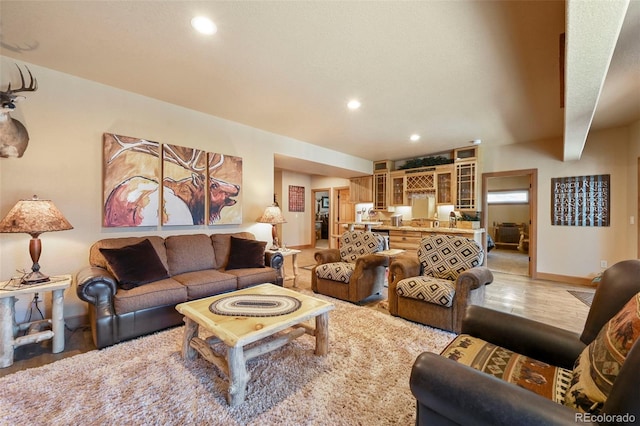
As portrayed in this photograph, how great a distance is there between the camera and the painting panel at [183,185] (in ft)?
11.1

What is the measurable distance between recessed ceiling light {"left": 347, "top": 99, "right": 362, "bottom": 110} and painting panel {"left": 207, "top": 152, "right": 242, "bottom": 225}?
1.83 m

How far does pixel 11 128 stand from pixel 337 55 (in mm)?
3008

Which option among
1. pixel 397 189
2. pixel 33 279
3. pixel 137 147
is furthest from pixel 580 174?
pixel 33 279

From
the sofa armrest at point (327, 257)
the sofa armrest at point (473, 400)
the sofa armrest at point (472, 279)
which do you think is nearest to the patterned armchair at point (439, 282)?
the sofa armrest at point (472, 279)

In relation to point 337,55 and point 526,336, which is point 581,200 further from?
point 337,55

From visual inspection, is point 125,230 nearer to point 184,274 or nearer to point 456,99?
point 184,274

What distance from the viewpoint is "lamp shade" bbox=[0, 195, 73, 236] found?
2.17 metres

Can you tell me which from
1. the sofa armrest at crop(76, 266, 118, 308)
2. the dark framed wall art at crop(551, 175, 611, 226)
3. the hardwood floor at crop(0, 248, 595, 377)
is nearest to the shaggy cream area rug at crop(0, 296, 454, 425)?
the hardwood floor at crop(0, 248, 595, 377)

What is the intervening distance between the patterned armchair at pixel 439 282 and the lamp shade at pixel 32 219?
3278mm

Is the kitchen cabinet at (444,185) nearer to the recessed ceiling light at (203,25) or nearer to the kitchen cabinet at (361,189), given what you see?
the kitchen cabinet at (361,189)

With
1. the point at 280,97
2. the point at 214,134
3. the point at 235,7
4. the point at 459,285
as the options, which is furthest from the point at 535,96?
the point at 214,134

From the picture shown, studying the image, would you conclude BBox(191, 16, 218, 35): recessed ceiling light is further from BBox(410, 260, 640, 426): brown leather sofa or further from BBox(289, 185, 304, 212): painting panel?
BBox(289, 185, 304, 212): painting panel

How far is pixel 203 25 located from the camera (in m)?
1.97

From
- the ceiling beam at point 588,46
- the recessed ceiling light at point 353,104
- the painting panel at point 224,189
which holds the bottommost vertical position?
the painting panel at point 224,189
